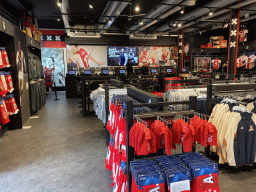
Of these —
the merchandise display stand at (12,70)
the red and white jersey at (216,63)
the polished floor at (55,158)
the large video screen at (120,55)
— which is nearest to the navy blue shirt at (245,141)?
the polished floor at (55,158)

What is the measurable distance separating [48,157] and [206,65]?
14514 millimetres

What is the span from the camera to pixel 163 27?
13125 mm

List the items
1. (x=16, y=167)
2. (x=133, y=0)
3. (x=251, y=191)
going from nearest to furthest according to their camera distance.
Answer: (x=251, y=191), (x=16, y=167), (x=133, y=0)

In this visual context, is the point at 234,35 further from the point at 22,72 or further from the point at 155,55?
the point at 22,72

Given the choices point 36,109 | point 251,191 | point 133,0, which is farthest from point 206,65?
point 251,191

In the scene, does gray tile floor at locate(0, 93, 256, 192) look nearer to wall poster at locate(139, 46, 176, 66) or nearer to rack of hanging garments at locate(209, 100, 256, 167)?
rack of hanging garments at locate(209, 100, 256, 167)

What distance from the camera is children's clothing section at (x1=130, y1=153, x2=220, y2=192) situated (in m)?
1.57

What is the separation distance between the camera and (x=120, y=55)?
14.8 m

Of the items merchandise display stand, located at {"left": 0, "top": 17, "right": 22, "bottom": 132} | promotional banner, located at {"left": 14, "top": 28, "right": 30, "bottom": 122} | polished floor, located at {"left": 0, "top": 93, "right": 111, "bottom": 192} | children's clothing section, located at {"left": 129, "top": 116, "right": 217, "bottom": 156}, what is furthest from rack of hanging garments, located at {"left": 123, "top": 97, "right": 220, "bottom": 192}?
promotional banner, located at {"left": 14, "top": 28, "right": 30, "bottom": 122}

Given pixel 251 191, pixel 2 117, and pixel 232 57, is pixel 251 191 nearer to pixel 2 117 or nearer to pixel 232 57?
pixel 2 117

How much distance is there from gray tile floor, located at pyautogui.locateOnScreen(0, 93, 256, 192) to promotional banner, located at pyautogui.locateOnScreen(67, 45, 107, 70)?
906 centimetres

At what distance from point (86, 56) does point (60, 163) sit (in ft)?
38.2

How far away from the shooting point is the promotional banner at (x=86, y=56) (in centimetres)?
1397

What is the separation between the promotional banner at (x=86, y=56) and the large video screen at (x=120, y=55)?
44 cm
